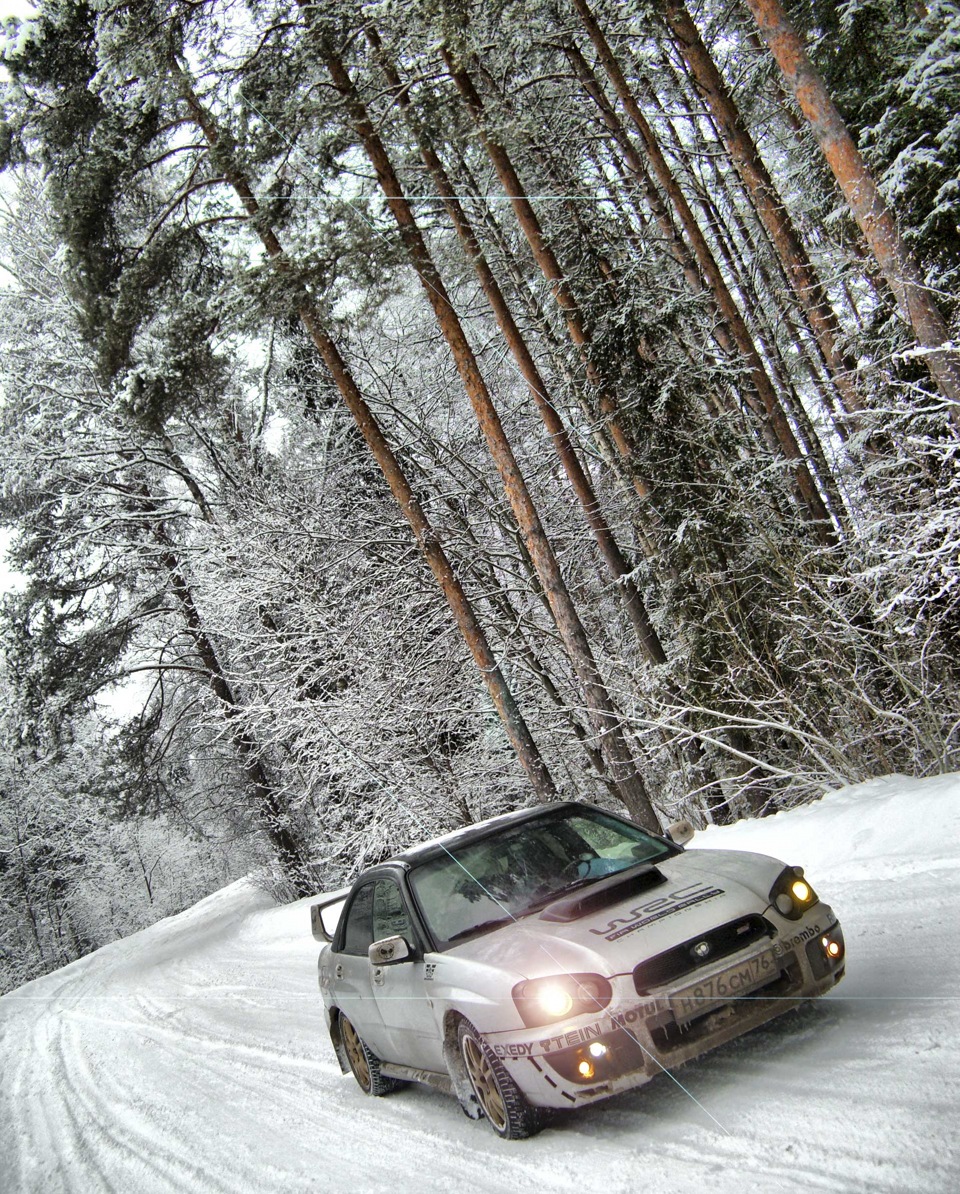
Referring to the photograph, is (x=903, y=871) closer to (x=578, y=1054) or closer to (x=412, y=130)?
(x=578, y=1054)

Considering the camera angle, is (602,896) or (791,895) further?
(602,896)

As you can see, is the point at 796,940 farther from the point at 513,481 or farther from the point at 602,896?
the point at 513,481

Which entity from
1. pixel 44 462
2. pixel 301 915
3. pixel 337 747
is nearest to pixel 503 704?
pixel 337 747

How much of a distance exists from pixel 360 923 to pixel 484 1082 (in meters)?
1.99

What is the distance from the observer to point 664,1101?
4.61 m

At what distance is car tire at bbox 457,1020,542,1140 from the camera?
4.68 m

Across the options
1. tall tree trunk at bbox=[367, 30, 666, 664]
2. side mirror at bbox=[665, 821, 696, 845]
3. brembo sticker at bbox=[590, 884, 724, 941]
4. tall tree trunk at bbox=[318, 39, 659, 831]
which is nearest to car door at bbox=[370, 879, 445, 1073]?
brembo sticker at bbox=[590, 884, 724, 941]

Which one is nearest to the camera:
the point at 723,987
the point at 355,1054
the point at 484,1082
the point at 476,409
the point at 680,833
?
the point at 723,987

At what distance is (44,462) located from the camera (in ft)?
76.0

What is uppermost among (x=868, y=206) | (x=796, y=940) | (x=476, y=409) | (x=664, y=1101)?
(x=476, y=409)

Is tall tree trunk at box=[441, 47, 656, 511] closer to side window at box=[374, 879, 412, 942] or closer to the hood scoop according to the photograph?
side window at box=[374, 879, 412, 942]

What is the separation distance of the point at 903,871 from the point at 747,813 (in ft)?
22.6

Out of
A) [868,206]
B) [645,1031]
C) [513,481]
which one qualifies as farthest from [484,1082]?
[513,481]

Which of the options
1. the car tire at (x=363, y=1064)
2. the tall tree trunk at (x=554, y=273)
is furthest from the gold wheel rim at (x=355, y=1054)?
the tall tree trunk at (x=554, y=273)
